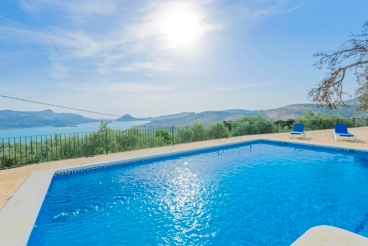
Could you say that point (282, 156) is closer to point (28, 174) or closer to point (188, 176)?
point (188, 176)

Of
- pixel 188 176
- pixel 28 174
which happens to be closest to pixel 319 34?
pixel 188 176

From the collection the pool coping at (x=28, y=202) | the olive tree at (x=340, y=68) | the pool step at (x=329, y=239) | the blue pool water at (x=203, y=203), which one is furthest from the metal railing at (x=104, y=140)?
the pool step at (x=329, y=239)

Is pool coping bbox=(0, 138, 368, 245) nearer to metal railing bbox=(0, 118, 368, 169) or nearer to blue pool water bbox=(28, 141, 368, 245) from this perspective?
blue pool water bbox=(28, 141, 368, 245)

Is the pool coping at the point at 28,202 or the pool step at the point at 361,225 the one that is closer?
the pool coping at the point at 28,202

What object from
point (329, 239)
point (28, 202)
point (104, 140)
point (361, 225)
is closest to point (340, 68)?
point (361, 225)

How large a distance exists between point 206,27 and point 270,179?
304 inches

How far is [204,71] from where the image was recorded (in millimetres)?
13719

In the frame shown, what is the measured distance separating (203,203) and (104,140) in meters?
6.11

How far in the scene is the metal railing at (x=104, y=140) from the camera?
6949 millimetres

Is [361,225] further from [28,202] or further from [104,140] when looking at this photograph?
[104,140]

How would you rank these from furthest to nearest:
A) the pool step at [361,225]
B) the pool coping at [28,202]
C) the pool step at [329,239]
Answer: the pool step at [361,225] < the pool coping at [28,202] < the pool step at [329,239]

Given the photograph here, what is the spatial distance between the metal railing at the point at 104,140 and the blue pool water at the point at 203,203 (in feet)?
6.99

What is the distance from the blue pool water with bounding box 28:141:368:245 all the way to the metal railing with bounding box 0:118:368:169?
2130 mm

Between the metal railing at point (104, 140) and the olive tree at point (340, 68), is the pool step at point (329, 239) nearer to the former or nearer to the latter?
the olive tree at point (340, 68)
